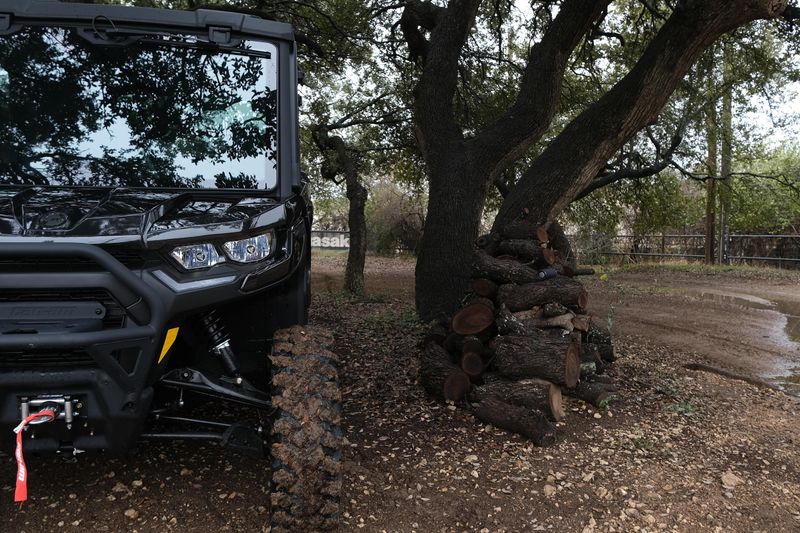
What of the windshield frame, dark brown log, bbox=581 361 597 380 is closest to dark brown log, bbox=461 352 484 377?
dark brown log, bbox=581 361 597 380

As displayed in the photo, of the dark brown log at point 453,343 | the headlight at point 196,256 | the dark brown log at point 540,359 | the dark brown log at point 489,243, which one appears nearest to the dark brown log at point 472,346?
the dark brown log at point 453,343

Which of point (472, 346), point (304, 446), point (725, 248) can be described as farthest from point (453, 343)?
point (725, 248)

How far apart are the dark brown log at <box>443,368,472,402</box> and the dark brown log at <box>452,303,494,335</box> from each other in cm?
42

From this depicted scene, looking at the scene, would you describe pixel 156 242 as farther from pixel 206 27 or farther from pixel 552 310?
pixel 552 310

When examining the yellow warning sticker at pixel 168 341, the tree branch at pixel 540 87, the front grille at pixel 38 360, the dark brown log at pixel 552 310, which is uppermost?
the tree branch at pixel 540 87

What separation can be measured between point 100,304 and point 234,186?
93 centimetres

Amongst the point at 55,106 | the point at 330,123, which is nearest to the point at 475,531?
the point at 55,106

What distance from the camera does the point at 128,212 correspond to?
2.58 m

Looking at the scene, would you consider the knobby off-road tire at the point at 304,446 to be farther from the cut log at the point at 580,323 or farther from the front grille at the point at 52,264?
the cut log at the point at 580,323

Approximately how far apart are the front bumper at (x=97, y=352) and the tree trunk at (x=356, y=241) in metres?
9.36

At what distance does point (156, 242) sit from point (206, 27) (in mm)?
1308

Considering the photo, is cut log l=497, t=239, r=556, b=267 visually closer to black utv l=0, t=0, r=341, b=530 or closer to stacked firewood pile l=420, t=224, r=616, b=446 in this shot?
stacked firewood pile l=420, t=224, r=616, b=446

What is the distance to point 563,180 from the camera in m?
6.56

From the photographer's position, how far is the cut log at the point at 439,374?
4.69 metres
